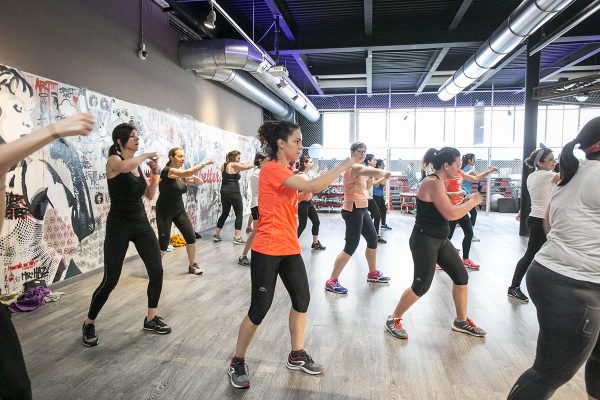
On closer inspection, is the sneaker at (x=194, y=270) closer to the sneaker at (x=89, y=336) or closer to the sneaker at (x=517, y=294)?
the sneaker at (x=89, y=336)

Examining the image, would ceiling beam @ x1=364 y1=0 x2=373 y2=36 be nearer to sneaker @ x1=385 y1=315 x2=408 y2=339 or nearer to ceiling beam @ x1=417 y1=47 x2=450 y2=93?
ceiling beam @ x1=417 y1=47 x2=450 y2=93

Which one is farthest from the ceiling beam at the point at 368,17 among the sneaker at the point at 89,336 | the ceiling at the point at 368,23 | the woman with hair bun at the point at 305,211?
the sneaker at the point at 89,336

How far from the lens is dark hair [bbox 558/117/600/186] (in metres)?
1.60

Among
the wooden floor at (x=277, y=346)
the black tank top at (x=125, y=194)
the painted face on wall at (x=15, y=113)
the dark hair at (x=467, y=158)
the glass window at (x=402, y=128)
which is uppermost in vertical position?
the glass window at (x=402, y=128)

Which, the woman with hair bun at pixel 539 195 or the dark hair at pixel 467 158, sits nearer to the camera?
the woman with hair bun at pixel 539 195

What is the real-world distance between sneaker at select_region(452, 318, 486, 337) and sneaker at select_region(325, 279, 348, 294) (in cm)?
130

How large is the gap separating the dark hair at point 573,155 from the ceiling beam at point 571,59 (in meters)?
9.81

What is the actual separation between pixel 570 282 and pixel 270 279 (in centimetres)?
147

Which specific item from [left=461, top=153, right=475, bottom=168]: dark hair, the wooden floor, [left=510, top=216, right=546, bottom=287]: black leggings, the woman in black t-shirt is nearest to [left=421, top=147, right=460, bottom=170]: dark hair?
the wooden floor

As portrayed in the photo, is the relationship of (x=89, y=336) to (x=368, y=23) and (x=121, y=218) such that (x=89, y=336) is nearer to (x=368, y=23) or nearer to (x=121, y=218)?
(x=121, y=218)

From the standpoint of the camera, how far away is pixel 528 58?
7844 mm

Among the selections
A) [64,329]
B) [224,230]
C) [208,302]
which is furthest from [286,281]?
[224,230]

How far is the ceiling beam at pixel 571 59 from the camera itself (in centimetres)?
916

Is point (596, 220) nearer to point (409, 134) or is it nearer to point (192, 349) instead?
point (192, 349)
